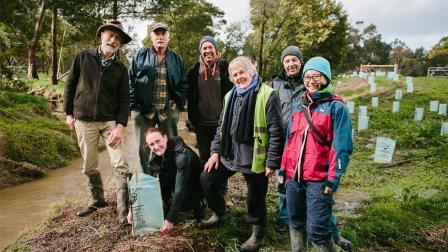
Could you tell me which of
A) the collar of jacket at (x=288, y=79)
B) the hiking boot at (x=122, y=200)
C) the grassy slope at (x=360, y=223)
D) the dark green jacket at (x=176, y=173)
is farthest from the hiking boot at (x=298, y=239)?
the hiking boot at (x=122, y=200)

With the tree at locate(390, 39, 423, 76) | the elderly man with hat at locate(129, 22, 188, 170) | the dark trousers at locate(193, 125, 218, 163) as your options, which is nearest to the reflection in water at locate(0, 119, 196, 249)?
the elderly man with hat at locate(129, 22, 188, 170)

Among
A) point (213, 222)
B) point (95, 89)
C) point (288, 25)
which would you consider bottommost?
point (213, 222)

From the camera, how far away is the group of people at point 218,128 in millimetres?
2801

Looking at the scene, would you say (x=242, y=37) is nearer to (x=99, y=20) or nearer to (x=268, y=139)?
(x=99, y=20)

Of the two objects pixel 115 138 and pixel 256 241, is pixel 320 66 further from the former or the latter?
pixel 115 138

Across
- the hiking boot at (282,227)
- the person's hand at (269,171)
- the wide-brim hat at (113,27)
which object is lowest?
the hiking boot at (282,227)

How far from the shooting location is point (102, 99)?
3.98 m

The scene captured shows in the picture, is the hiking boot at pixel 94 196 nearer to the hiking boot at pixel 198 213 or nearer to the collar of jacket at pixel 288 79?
the hiking boot at pixel 198 213

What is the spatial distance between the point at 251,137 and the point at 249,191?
501 millimetres

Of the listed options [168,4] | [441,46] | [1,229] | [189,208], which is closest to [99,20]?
[168,4]

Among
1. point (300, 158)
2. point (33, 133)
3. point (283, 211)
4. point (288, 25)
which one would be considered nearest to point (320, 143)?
point (300, 158)

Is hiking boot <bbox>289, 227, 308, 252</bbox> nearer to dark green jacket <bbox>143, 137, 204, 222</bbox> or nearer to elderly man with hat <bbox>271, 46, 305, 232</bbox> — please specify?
elderly man with hat <bbox>271, 46, 305, 232</bbox>

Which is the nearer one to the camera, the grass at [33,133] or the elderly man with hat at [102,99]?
the elderly man with hat at [102,99]

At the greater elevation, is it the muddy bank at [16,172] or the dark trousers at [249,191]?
the dark trousers at [249,191]
